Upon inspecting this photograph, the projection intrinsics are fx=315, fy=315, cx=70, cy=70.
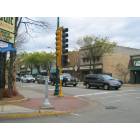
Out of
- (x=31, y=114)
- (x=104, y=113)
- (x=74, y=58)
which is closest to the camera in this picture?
(x=31, y=114)

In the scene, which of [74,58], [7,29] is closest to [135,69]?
[74,58]

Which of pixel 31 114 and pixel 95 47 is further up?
pixel 95 47

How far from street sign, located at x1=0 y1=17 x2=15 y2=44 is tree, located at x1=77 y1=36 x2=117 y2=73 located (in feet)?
150

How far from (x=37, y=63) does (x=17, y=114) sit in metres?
84.6

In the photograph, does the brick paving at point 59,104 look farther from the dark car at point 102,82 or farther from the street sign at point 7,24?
the dark car at point 102,82

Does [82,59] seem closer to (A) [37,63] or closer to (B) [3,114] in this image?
(A) [37,63]

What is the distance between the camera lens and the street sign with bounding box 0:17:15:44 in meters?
17.8

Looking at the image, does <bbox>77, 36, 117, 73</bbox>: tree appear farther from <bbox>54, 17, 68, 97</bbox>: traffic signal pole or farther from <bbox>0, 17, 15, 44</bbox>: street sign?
<bbox>0, 17, 15, 44</bbox>: street sign

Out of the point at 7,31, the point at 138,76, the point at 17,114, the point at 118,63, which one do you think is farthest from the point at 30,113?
the point at 118,63

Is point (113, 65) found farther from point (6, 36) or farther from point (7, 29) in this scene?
point (6, 36)

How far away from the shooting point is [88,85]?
3550 centimetres

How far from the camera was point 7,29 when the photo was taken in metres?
18.3

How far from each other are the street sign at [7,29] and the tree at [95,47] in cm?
4583

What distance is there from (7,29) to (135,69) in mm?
41348
